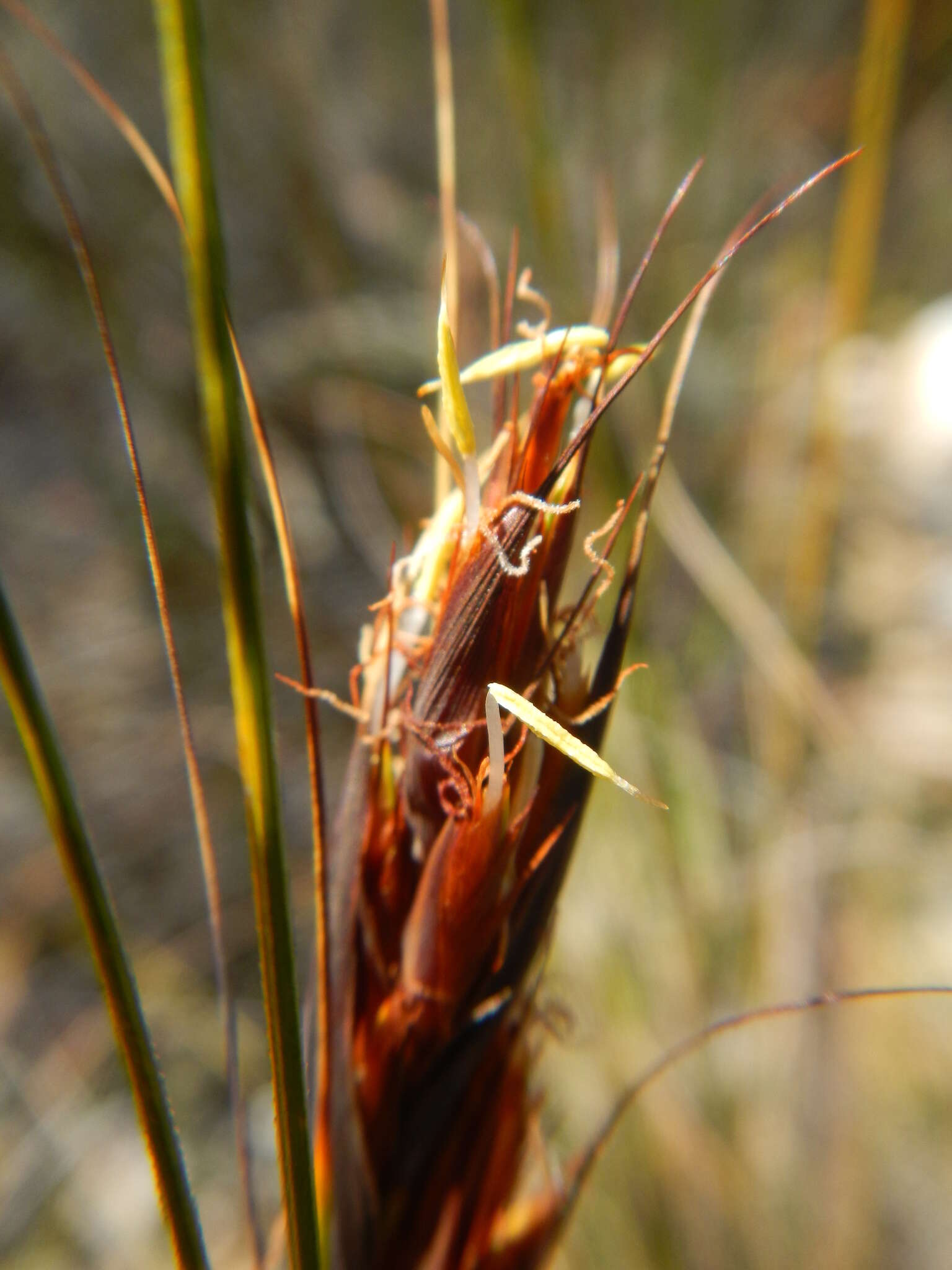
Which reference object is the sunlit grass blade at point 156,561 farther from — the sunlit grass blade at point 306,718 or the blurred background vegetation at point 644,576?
the blurred background vegetation at point 644,576

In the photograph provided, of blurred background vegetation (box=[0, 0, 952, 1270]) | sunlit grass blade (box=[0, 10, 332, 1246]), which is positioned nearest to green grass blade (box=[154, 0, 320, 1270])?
sunlit grass blade (box=[0, 10, 332, 1246])

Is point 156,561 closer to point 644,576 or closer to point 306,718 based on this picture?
point 306,718

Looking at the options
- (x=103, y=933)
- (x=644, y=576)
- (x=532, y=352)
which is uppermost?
(x=644, y=576)

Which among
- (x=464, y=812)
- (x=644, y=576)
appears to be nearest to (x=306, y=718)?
(x=464, y=812)

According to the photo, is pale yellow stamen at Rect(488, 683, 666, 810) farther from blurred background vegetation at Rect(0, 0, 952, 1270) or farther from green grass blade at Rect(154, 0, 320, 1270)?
blurred background vegetation at Rect(0, 0, 952, 1270)

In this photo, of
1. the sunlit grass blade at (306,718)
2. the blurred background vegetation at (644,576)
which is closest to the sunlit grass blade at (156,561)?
the sunlit grass blade at (306,718)

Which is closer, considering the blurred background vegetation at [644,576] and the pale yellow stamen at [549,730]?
the pale yellow stamen at [549,730]
